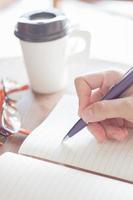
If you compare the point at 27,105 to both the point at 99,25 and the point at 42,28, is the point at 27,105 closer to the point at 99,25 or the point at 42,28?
the point at 42,28

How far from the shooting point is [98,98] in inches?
23.5

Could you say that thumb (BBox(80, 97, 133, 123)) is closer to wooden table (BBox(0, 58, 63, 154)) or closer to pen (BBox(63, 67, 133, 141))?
pen (BBox(63, 67, 133, 141))

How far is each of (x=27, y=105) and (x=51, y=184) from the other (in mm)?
250

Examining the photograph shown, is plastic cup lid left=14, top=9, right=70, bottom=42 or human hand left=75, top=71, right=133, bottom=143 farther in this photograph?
plastic cup lid left=14, top=9, right=70, bottom=42

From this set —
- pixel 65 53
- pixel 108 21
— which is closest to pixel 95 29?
pixel 108 21

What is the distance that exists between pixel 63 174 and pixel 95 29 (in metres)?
0.86

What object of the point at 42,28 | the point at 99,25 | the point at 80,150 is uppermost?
the point at 42,28

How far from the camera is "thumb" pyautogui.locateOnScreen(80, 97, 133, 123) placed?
0.53 meters

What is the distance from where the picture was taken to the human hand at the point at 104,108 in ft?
1.74

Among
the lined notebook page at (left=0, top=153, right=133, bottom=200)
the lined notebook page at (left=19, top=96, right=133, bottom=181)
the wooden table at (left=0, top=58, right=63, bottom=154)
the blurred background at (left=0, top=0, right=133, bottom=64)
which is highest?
the lined notebook page at (left=0, top=153, right=133, bottom=200)

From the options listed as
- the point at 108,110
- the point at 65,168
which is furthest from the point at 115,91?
the point at 65,168

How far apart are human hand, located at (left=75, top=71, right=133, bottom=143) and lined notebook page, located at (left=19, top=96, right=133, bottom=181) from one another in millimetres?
16

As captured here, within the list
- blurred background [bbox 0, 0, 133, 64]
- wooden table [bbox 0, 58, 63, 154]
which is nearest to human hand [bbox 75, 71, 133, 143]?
wooden table [bbox 0, 58, 63, 154]

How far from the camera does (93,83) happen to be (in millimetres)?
603
